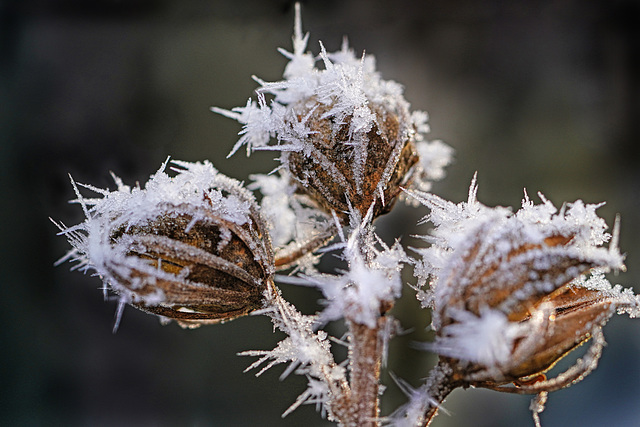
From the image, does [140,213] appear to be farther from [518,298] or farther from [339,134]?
[518,298]

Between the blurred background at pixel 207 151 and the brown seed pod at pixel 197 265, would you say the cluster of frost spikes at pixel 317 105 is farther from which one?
the blurred background at pixel 207 151

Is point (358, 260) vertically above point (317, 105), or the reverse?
point (317, 105)

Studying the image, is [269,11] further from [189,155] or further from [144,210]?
[144,210]

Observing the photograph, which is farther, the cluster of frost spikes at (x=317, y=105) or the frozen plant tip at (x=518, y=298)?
the cluster of frost spikes at (x=317, y=105)

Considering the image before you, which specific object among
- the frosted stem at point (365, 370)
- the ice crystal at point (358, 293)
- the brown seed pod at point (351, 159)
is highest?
A: the brown seed pod at point (351, 159)

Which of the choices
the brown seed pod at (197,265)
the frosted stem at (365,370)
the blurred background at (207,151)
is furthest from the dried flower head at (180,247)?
the blurred background at (207,151)

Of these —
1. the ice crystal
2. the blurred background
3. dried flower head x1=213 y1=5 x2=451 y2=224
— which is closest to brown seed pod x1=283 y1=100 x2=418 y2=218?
dried flower head x1=213 y1=5 x2=451 y2=224

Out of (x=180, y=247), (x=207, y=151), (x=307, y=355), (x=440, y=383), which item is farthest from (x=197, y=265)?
(x=207, y=151)
